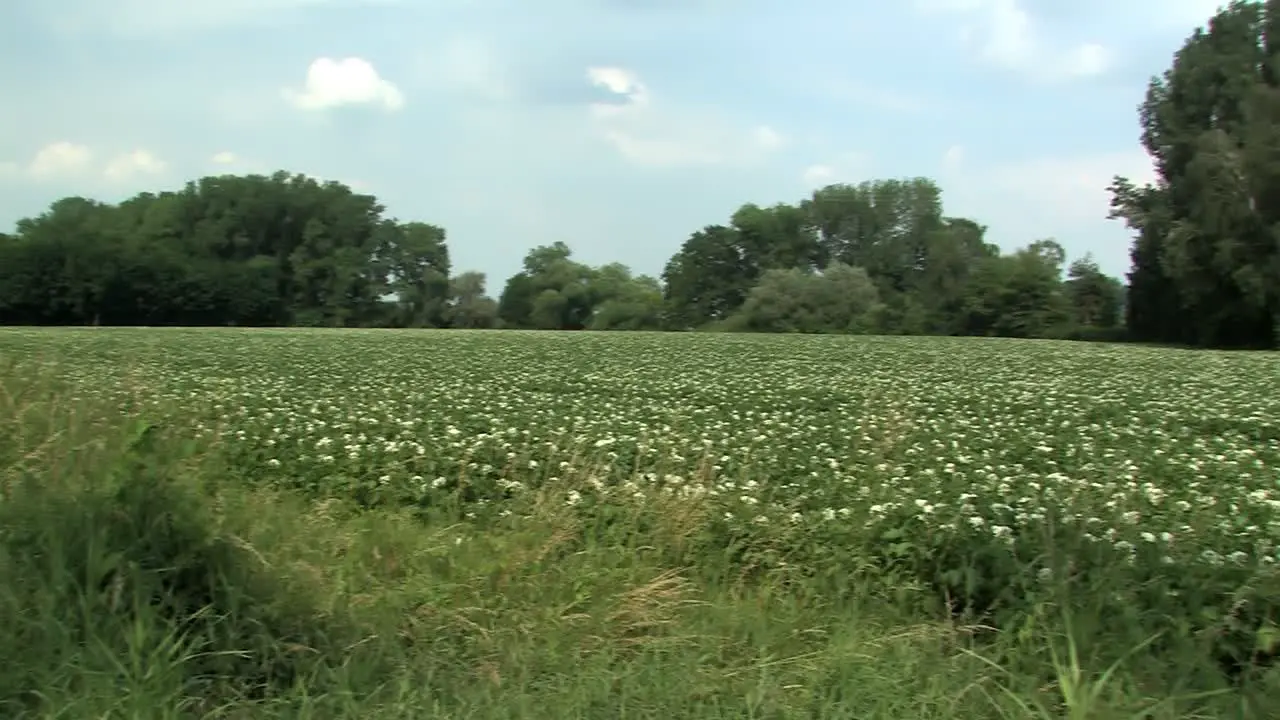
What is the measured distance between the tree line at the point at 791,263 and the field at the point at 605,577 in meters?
45.3

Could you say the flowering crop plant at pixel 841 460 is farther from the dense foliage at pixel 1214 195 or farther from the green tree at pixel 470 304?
the green tree at pixel 470 304

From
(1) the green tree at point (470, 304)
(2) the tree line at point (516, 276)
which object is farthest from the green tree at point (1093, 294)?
(1) the green tree at point (470, 304)

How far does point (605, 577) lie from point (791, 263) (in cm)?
9773

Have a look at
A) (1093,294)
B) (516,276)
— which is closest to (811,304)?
(1093,294)

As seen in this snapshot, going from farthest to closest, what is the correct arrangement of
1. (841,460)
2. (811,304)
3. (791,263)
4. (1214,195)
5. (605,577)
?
(791,263), (811,304), (1214,195), (841,460), (605,577)

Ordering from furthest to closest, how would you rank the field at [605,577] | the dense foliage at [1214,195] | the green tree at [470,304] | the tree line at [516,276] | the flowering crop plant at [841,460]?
the green tree at [470,304] → the tree line at [516,276] → the dense foliage at [1214,195] → the flowering crop plant at [841,460] → the field at [605,577]

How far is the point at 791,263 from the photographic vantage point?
100562 millimetres

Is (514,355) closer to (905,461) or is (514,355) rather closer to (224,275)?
(905,461)

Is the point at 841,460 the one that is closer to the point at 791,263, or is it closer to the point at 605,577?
the point at 605,577

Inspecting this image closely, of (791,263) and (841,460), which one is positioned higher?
(791,263)

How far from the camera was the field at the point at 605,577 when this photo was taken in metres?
3.53

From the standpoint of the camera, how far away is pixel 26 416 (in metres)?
5.39

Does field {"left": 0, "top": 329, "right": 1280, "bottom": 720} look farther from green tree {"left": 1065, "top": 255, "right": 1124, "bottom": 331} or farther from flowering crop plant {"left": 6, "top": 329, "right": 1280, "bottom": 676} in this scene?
green tree {"left": 1065, "top": 255, "right": 1124, "bottom": 331}

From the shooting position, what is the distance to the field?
3.53 meters
